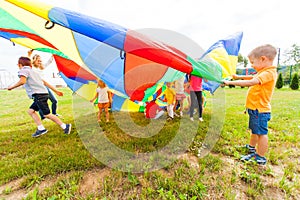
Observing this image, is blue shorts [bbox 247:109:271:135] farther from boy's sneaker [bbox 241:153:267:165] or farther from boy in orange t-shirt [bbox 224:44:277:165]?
boy's sneaker [bbox 241:153:267:165]

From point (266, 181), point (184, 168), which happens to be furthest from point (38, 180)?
point (266, 181)

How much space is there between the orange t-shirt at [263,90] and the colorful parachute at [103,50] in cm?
40

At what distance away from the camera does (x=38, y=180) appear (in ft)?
4.92

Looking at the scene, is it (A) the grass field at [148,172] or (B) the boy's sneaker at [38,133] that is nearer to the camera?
(A) the grass field at [148,172]

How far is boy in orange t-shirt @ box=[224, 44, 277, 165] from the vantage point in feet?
5.21

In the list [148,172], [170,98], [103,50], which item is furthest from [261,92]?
[103,50]

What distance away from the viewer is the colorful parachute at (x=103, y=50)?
1385 mm

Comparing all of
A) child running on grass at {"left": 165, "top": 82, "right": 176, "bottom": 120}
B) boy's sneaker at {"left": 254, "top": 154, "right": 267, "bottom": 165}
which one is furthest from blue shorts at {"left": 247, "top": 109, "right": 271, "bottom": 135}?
child running on grass at {"left": 165, "top": 82, "right": 176, "bottom": 120}

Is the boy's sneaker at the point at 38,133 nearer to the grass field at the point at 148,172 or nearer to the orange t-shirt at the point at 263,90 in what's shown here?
the grass field at the point at 148,172

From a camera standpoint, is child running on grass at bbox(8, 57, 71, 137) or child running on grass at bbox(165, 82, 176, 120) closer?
child running on grass at bbox(8, 57, 71, 137)

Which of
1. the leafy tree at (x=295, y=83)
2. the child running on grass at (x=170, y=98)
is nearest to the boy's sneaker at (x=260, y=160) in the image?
the child running on grass at (x=170, y=98)

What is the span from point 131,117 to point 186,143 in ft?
5.31

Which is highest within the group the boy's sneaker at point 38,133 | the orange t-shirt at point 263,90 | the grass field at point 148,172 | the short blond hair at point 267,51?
the short blond hair at point 267,51

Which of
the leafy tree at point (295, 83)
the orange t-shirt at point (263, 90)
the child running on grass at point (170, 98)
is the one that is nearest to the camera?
the orange t-shirt at point (263, 90)
